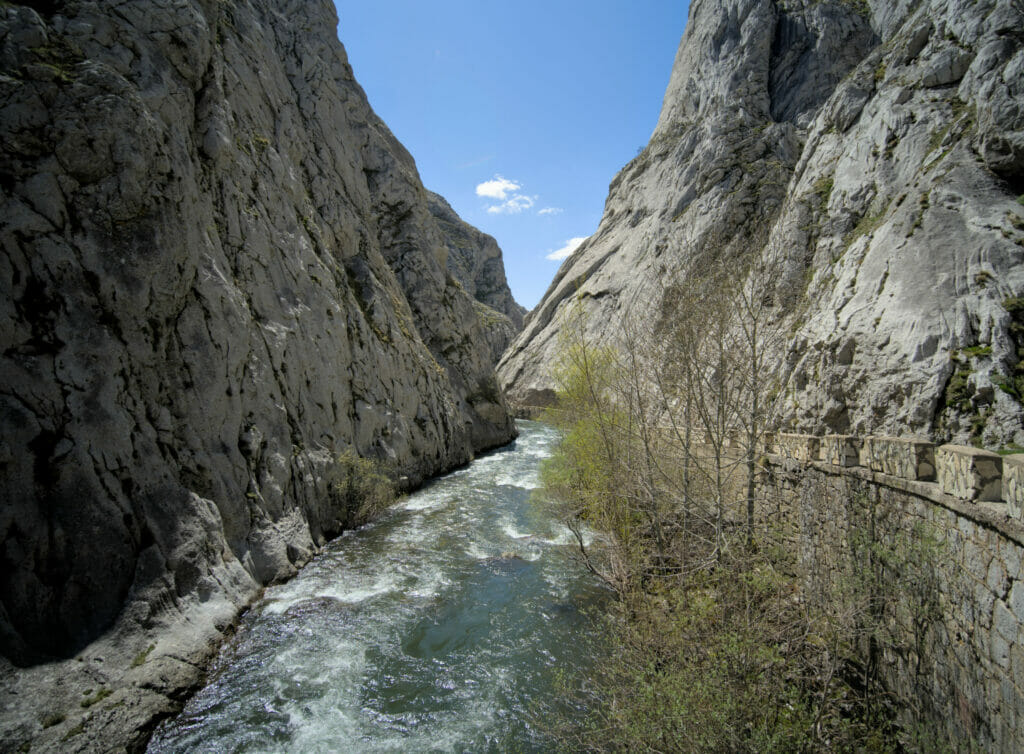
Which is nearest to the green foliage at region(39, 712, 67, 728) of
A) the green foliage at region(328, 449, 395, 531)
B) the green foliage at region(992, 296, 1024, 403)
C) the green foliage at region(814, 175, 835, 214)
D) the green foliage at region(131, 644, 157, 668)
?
the green foliage at region(131, 644, 157, 668)

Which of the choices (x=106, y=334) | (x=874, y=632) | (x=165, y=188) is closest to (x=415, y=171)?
(x=165, y=188)

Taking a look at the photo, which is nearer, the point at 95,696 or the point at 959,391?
the point at 95,696

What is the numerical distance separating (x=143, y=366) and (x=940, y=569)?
532 inches

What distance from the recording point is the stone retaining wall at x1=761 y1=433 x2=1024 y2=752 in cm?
435

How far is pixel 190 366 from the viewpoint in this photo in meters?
10.9

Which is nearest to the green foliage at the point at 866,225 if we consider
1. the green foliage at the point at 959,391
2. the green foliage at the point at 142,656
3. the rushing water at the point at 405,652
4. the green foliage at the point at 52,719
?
the green foliage at the point at 959,391

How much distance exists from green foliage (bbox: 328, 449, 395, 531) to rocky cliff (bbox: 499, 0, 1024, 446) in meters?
9.63

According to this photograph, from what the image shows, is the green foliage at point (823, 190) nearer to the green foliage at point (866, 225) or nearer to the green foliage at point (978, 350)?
the green foliage at point (866, 225)

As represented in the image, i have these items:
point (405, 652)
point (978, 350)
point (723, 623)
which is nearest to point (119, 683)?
point (405, 652)

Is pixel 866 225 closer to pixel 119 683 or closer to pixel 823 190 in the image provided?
pixel 823 190

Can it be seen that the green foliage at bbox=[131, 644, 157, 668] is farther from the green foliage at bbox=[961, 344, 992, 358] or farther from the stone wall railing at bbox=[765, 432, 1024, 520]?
the green foliage at bbox=[961, 344, 992, 358]

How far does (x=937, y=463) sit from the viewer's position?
5.56m

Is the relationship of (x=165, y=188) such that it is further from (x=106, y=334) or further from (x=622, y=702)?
(x=622, y=702)

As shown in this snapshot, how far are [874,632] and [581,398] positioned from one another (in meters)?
8.04
